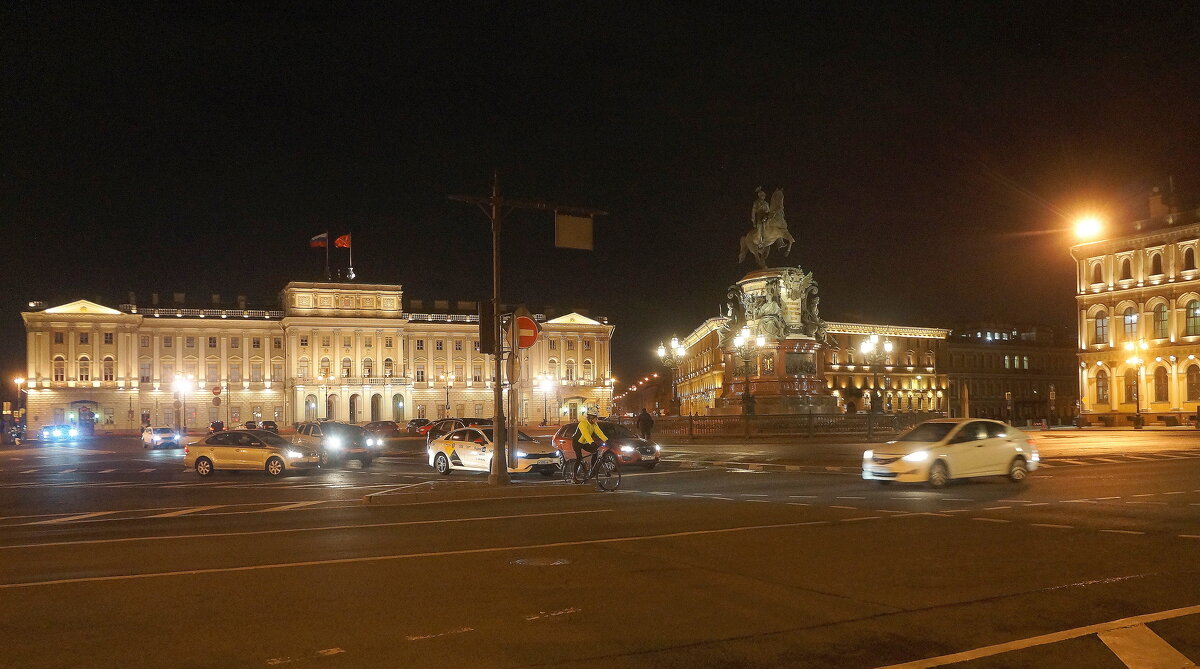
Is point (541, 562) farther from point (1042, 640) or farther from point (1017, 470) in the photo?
point (1017, 470)

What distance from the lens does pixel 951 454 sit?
67.5ft

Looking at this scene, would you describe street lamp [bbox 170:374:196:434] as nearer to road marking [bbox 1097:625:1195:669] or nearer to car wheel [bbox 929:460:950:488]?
car wheel [bbox 929:460:950:488]

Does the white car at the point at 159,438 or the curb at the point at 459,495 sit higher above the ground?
the curb at the point at 459,495

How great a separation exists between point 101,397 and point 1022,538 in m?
122

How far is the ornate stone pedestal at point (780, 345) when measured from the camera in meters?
43.5

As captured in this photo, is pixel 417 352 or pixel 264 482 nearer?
pixel 264 482

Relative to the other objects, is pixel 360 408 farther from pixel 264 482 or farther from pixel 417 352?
pixel 264 482

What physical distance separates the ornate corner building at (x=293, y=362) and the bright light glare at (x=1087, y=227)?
59.3m

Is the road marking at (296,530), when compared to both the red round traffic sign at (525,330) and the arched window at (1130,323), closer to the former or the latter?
the red round traffic sign at (525,330)

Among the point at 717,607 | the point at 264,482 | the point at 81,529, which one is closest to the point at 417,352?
the point at 264,482

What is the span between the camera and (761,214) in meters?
44.8

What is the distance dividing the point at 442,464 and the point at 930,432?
13.7 meters

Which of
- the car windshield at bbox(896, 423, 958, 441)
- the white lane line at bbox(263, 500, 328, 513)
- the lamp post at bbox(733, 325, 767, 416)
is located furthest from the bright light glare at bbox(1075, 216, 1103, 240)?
the white lane line at bbox(263, 500, 328, 513)

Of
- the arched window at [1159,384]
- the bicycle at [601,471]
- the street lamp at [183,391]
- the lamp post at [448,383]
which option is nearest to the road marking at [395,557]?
the bicycle at [601,471]
